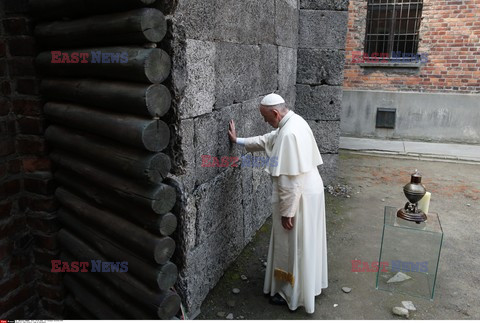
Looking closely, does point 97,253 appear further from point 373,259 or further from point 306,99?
point 306,99

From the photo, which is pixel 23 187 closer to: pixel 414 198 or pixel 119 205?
→ pixel 119 205

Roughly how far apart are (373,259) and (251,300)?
1583 millimetres

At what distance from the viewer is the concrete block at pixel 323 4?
6023 mm

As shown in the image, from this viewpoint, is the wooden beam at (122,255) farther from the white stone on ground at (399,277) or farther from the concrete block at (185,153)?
the white stone on ground at (399,277)

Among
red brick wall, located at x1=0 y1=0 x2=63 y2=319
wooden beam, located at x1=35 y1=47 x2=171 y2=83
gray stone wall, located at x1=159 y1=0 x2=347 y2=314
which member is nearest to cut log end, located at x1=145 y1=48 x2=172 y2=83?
wooden beam, located at x1=35 y1=47 x2=171 y2=83

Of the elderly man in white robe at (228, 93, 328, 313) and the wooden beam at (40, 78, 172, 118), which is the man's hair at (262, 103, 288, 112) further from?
the wooden beam at (40, 78, 172, 118)

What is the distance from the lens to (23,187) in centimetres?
314

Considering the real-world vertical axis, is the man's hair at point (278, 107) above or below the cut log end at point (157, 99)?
below

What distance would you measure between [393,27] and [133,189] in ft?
30.1

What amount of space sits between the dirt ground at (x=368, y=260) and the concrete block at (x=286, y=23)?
8.28 feet

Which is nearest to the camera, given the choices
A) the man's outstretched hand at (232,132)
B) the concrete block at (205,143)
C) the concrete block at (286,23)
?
the concrete block at (205,143)

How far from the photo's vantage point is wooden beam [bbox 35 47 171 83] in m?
2.28

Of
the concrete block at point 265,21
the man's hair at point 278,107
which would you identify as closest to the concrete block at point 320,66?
the concrete block at point 265,21

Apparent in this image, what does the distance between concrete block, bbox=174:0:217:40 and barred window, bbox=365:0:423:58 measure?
25.7ft
